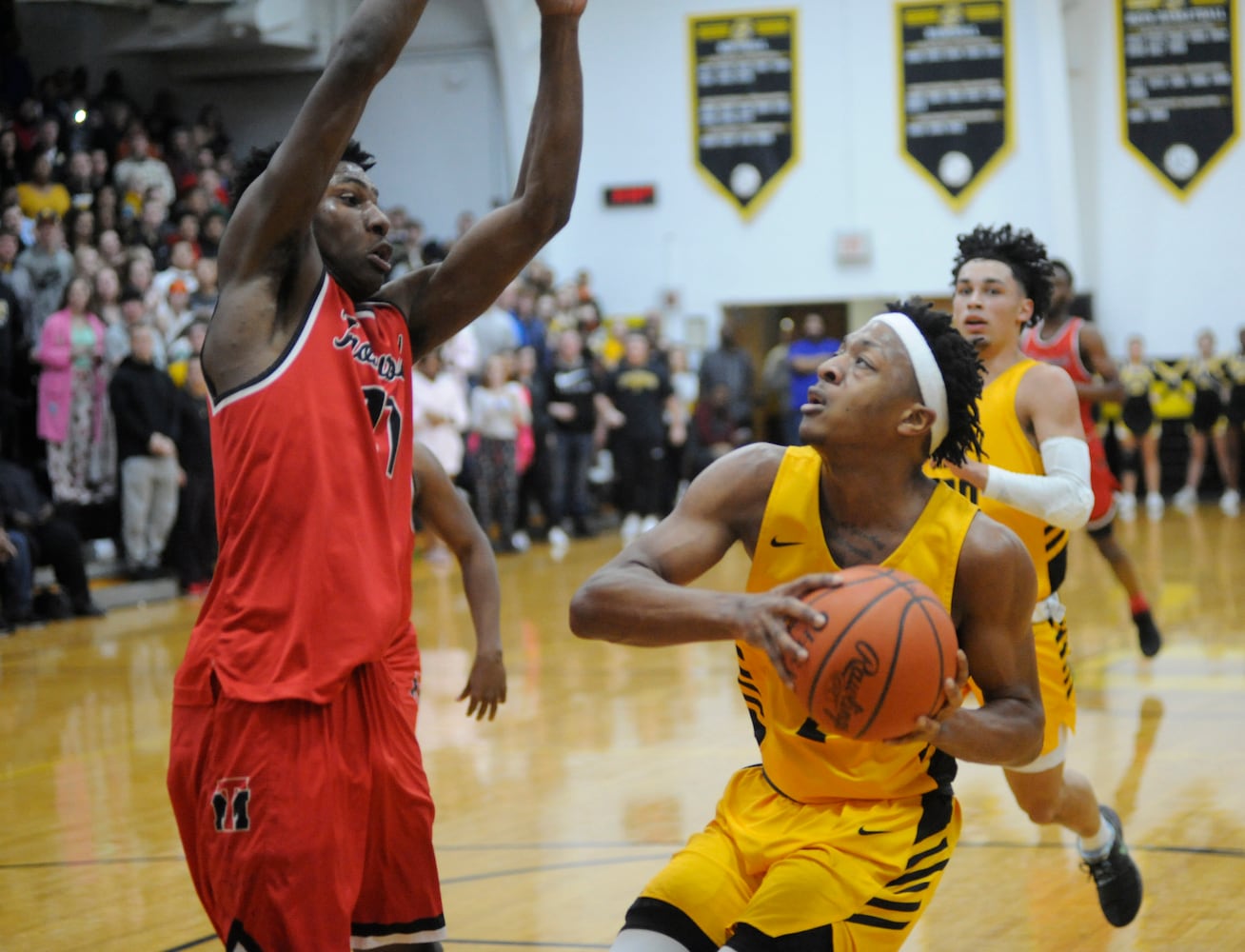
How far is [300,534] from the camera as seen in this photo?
2.73m

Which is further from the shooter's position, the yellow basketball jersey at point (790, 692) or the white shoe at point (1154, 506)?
the white shoe at point (1154, 506)

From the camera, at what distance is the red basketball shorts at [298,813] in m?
2.70

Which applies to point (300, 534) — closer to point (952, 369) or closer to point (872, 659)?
point (872, 659)

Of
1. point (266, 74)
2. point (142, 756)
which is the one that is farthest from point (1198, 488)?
point (142, 756)

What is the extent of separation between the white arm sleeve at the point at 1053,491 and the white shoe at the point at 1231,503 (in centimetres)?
1339

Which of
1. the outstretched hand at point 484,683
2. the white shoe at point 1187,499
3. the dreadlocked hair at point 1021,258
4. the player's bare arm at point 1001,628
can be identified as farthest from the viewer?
the white shoe at point 1187,499

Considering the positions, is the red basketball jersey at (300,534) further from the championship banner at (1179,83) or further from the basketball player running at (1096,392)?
the championship banner at (1179,83)

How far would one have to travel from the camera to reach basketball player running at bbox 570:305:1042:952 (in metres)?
2.82

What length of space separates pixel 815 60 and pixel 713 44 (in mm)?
1308

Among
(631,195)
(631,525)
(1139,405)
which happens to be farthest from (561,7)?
(631,195)

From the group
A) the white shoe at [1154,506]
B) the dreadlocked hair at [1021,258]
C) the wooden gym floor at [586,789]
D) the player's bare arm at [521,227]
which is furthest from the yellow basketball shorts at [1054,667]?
the white shoe at [1154,506]

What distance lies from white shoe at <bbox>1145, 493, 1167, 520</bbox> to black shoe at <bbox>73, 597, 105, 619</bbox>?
10.7 metres

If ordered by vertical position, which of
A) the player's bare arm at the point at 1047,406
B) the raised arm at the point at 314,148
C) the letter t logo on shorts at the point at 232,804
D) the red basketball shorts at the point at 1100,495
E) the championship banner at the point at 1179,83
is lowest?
the red basketball shorts at the point at 1100,495

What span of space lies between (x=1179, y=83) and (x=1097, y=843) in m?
17.7
